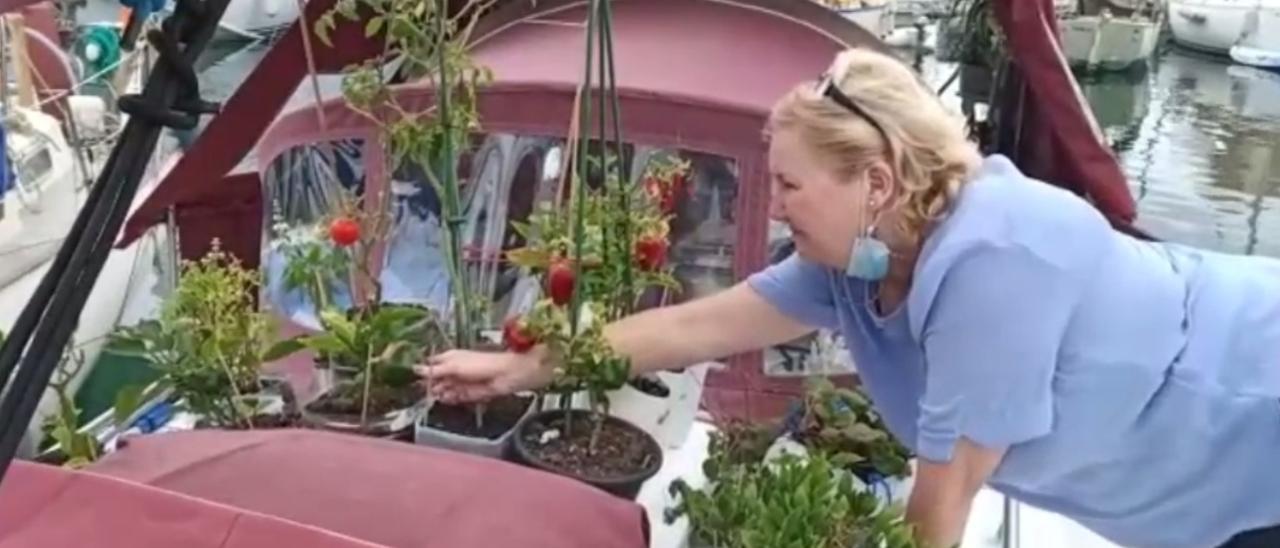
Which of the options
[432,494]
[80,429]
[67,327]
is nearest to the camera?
[67,327]

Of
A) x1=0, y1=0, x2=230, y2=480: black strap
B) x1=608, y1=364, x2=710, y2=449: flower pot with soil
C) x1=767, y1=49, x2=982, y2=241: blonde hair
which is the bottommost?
x1=608, y1=364, x2=710, y2=449: flower pot with soil

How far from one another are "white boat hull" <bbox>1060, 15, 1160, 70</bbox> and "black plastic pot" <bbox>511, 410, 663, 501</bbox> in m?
14.2

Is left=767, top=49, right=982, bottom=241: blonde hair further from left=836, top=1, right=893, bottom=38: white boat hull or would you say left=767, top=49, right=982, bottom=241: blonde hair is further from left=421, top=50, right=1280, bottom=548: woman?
left=836, top=1, right=893, bottom=38: white boat hull

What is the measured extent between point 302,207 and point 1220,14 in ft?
48.7

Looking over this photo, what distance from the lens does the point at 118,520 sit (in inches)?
36.5

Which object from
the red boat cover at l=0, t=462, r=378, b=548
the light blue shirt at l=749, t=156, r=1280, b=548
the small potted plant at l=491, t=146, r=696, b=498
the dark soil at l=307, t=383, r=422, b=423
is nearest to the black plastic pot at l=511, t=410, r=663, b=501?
the small potted plant at l=491, t=146, r=696, b=498

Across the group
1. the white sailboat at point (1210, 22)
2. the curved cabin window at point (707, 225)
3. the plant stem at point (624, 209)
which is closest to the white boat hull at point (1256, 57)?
the white sailboat at point (1210, 22)

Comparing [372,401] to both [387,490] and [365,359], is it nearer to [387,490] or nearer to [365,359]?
[365,359]

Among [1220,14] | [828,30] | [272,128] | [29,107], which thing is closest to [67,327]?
[272,128]

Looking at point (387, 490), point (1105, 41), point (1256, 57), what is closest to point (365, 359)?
point (387, 490)

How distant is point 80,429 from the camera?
4.39 feet

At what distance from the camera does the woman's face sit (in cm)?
122

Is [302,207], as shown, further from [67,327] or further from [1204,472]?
[67,327]

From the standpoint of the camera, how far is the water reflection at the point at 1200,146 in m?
10.1
